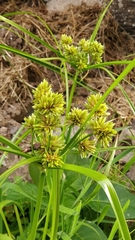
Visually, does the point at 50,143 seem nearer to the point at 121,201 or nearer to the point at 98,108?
the point at 98,108

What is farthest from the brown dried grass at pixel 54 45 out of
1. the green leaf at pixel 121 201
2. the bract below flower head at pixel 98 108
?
the bract below flower head at pixel 98 108

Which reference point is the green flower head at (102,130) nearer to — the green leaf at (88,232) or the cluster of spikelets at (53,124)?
the cluster of spikelets at (53,124)

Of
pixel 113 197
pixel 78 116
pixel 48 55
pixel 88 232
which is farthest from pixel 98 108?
pixel 48 55

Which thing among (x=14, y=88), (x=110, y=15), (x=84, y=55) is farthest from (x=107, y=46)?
(x=84, y=55)

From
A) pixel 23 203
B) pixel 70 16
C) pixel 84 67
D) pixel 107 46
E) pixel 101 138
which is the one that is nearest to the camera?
pixel 101 138

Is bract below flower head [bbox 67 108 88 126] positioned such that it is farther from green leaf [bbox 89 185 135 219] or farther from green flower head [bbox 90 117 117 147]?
green leaf [bbox 89 185 135 219]

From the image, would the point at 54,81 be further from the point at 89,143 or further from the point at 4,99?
the point at 89,143
